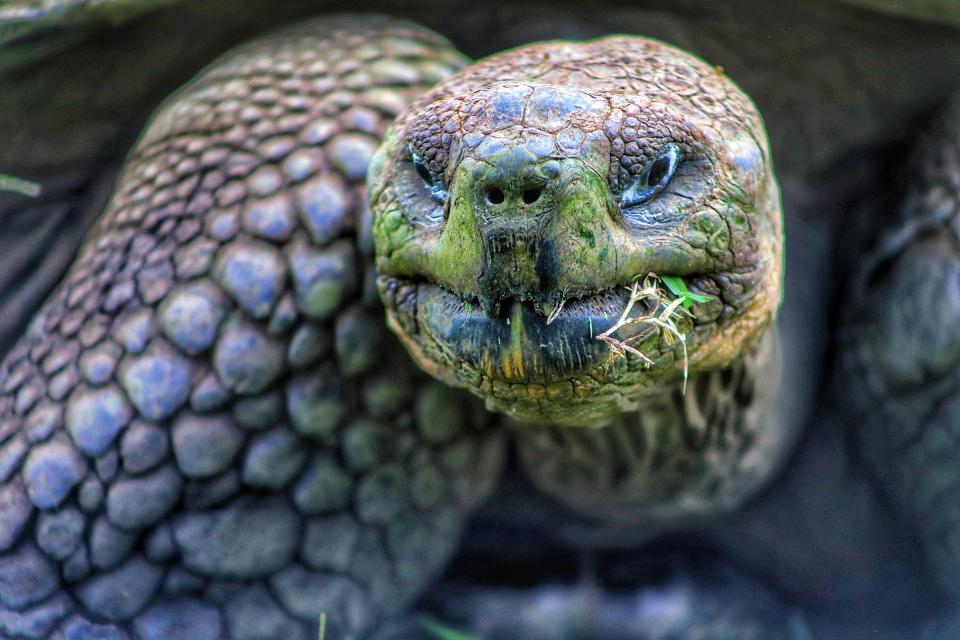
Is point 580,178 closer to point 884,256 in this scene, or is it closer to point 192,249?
point 192,249

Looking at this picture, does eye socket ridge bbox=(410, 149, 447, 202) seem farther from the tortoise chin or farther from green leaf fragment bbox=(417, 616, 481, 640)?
green leaf fragment bbox=(417, 616, 481, 640)

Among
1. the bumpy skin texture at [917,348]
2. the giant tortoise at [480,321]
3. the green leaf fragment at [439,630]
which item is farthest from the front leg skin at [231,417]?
the bumpy skin texture at [917,348]

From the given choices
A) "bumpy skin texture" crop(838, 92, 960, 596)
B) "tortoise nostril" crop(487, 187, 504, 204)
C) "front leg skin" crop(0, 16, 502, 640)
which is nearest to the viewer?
"tortoise nostril" crop(487, 187, 504, 204)

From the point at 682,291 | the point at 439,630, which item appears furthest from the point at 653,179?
the point at 439,630

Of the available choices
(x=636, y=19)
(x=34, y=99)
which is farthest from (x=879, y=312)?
(x=34, y=99)

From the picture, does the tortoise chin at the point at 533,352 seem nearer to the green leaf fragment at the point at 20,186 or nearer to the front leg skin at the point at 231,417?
the front leg skin at the point at 231,417

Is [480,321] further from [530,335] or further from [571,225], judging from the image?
[571,225]

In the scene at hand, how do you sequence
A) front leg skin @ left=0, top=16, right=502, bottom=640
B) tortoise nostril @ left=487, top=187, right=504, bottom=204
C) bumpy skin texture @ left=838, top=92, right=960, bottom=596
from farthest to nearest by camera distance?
bumpy skin texture @ left=838, top=92, right=960, bottom=596
front leg skin @ left=0, top=16, right=502, bottom=640
tortoise nostril @ left=487, top=187, right=504, bottom=204

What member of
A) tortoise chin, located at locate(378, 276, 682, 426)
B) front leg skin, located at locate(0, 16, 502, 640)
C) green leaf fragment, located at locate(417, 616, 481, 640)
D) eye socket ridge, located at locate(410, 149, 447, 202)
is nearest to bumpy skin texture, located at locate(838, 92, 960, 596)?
tortoise chin, located at locate(378, 276, 682, 426)
